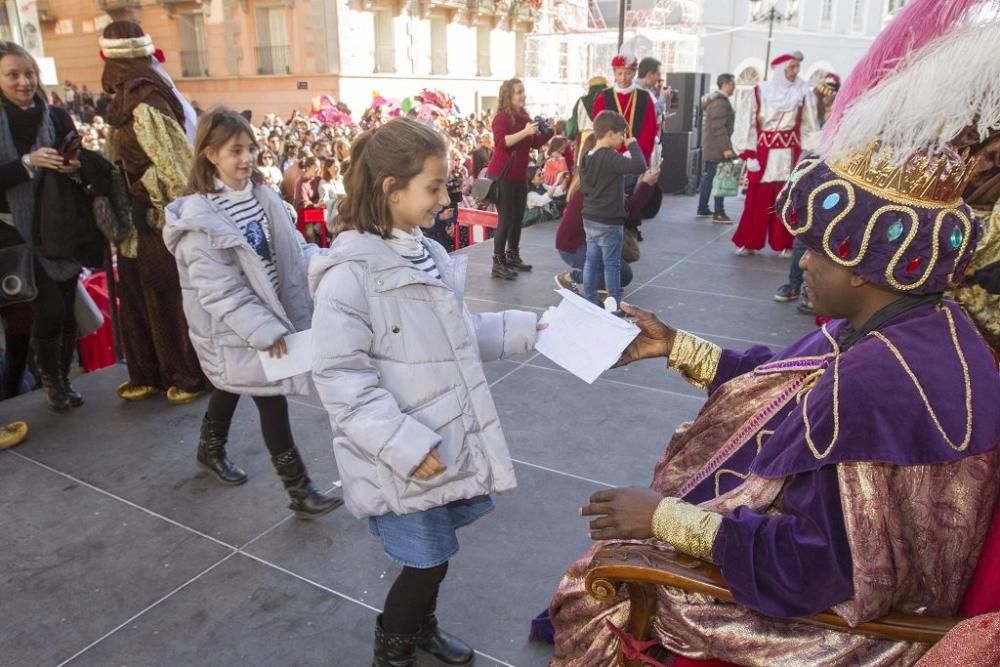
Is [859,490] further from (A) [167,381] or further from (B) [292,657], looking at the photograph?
(A) [167,381]

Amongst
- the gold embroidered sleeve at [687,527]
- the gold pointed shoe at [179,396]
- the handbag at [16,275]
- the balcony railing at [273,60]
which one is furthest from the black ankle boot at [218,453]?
the balcony railing at [273,60]

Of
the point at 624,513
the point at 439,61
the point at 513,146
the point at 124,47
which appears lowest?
the point at 624,513

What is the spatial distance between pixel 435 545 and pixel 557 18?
3675 cm

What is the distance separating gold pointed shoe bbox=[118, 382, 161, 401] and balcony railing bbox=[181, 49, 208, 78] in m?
27.6

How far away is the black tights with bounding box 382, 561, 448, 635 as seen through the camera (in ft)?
7.19

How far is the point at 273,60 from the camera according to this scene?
26.7 meters

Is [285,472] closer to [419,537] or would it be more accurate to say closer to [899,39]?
[419,537]

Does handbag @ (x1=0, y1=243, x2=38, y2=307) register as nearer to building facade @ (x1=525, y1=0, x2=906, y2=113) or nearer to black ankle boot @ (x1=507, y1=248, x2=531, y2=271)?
black ankle boot @ (x1=507, y1=248, x2=531, y2=271)

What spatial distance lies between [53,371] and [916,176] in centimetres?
442

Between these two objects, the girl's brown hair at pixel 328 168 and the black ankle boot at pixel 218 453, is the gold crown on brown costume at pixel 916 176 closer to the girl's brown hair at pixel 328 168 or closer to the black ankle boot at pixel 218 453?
the black ankle boot at pixel 218 453

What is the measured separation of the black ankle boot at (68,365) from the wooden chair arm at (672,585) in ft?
12.2

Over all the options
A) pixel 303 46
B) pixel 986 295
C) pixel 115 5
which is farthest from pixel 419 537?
pixel 115 5

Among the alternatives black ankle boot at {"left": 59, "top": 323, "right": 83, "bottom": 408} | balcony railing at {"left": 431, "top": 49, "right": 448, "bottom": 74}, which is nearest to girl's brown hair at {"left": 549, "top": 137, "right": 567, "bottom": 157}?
black ankle boot at {"left": 59, "top": 323, "right": 83, "bottom": 408}

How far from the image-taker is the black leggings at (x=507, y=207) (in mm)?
7035
